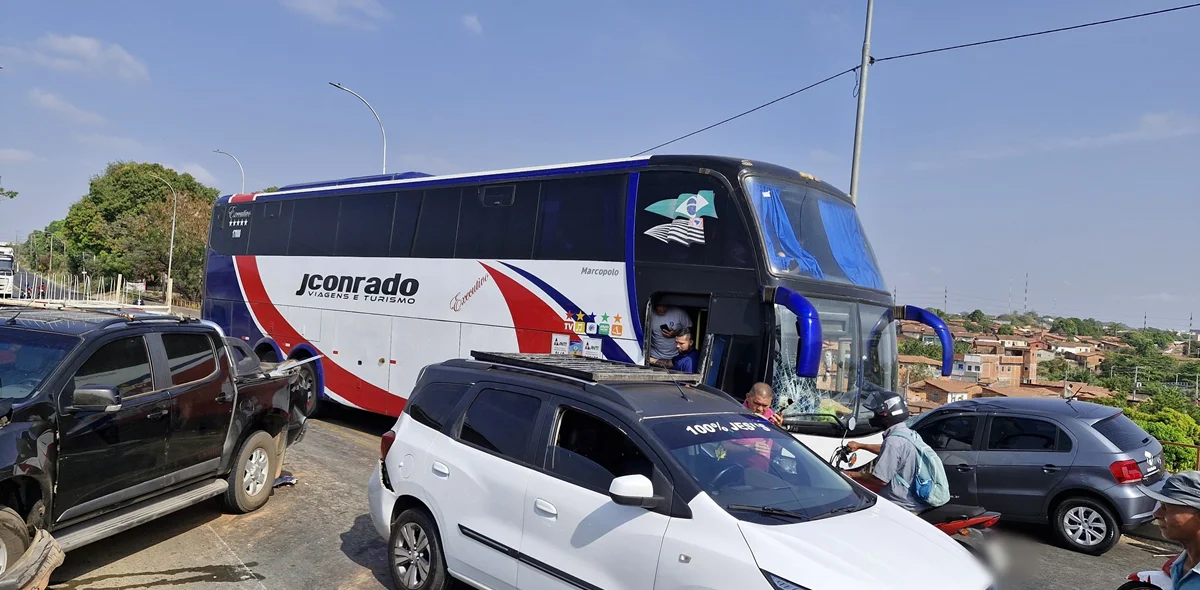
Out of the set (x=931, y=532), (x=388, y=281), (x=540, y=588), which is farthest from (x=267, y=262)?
(x=931, y=532)

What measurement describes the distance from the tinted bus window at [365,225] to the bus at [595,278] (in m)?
0.03

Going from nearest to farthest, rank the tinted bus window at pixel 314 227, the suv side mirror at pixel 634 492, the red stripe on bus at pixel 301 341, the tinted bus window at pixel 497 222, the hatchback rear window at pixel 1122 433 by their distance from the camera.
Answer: the suv side mirror at pixel 634 492 < the hatchback rear window at pixel 1122 433 < the tinted bus window at pixel 497 222 < the red stripe on bus at pixel 301 341 < the tinted bus window at pixel 314 227

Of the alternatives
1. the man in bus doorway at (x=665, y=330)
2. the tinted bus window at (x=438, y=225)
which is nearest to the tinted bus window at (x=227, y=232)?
the tinted bus window at (x=438, y=225)

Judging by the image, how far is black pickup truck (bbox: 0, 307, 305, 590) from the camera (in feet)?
16.5

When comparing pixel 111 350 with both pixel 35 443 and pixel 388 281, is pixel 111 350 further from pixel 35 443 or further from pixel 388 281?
pixel 388 281

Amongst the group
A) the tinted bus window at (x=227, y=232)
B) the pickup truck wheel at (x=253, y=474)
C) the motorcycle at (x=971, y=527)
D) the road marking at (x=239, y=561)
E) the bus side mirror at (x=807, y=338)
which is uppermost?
the tinted bus window at (x=227, y=232)

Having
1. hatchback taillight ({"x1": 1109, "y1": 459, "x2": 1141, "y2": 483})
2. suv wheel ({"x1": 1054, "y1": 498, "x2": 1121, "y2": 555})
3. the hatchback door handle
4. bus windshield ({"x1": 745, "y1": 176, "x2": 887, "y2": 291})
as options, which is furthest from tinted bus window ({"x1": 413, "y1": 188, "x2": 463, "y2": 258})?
hatchback taillight ({"x1": 1109, "y1": 459, "x2": 1141, "y2": 483})

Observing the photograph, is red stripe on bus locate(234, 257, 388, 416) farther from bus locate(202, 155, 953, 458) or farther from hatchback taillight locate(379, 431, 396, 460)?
hatchback taillight locate(379, 431, 396, 460)

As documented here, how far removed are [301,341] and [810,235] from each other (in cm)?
933

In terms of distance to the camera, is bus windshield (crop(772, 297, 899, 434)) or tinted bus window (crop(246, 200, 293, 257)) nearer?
Result: bus windshield (crop(772, 297, 899, 434))

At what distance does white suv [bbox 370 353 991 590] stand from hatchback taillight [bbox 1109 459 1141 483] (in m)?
4.56

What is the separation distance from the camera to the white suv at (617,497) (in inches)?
149

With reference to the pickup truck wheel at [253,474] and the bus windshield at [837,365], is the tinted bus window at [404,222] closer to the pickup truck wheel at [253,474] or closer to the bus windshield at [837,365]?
the pickup truck wheel at [253,474]

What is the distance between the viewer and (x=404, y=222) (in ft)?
40.1
